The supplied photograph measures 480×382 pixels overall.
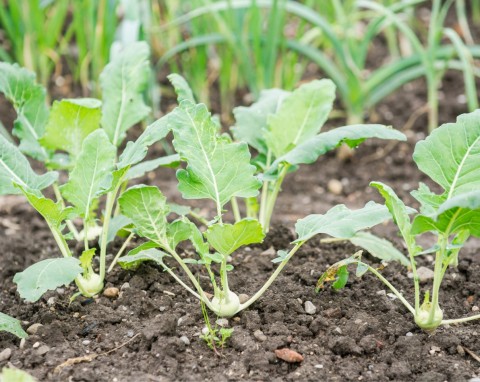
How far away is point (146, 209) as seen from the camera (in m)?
1.76

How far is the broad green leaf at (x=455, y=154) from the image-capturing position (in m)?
1.74

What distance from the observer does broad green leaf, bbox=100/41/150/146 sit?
7.18ft

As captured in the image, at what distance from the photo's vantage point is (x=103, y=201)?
287 cm

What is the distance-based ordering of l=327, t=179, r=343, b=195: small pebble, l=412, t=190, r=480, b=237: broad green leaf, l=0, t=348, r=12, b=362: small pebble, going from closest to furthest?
l=412, t=190, r=480, b=237: broad green leaf
l=0, t=348, r=12, b=362: small pebble
l=327, t=179, r=343, b=195: small pebble

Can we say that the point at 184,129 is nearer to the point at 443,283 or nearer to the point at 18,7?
the point at 443,283

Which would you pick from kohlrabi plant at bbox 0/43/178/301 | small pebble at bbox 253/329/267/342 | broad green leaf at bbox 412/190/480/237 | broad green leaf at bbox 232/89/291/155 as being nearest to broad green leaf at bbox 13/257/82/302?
kohlrabi plant at bbox 0/43/178/301

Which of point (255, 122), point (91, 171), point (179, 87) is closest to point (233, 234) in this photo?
point (91, 171)

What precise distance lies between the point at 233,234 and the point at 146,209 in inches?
8.9

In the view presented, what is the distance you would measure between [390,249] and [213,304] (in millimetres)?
525

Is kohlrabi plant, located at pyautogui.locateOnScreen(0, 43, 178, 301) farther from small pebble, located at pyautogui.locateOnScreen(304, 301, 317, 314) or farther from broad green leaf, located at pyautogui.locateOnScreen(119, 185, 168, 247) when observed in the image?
small pebble, located at pyautogui.locateOnScreen(304, 301, 317, 314)

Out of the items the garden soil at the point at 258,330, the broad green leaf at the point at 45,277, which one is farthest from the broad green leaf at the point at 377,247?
the broad green leaf at the point at 45,277

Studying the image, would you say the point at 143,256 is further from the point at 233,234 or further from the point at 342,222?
the point at 342,222

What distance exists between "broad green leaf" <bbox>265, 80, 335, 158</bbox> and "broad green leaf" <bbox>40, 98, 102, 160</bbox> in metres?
0.51

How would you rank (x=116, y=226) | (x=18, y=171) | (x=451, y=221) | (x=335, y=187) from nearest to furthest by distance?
(x=451, y=221) < (x=18, y=171) < (x=116, y=226) < (x=335, y=187)
